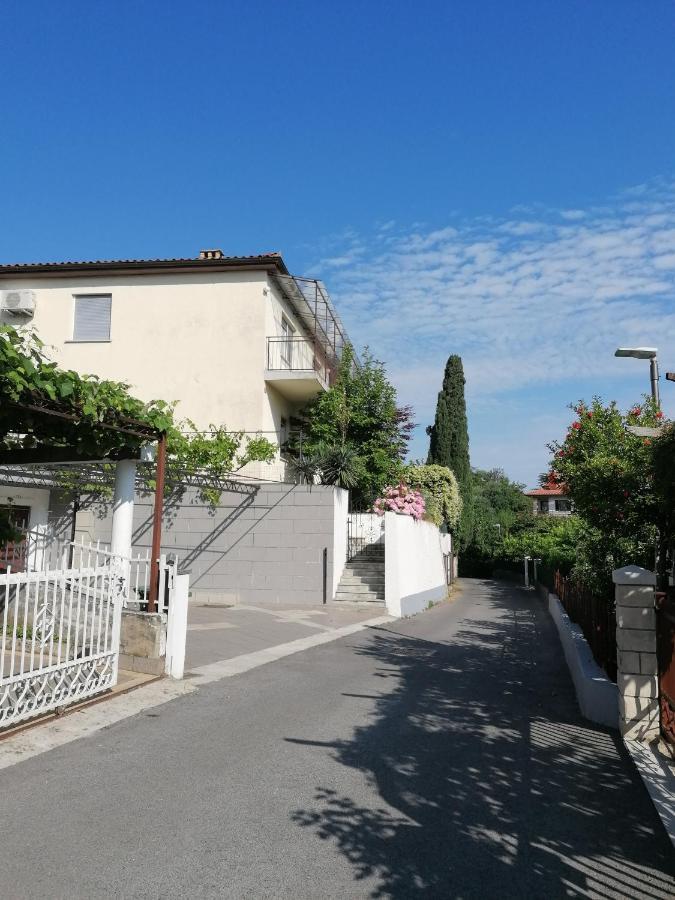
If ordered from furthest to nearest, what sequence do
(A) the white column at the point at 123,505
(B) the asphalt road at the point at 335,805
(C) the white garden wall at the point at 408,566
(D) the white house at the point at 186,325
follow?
(D) the white house at the point at 186,325, (C) the white garden wall at the point at 408,566, (A) the white column at the point at 123,505, (B) the asphalt road at the point at 335,805

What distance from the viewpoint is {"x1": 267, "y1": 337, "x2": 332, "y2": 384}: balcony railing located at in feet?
60.7

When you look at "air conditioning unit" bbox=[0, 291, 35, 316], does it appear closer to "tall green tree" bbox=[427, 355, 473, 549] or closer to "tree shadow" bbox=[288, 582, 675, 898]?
"tree shadow" bbox=[288, 582, 675, 898]

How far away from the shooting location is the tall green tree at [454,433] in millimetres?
33344

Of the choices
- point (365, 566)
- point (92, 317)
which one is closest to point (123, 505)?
point (365, 566)

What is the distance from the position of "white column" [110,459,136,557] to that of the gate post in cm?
594

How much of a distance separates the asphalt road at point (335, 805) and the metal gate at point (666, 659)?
0.51 metres

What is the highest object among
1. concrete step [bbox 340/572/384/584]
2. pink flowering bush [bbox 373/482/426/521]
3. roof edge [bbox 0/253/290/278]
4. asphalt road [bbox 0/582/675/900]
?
roof edge [bbox 0/253/290/278]

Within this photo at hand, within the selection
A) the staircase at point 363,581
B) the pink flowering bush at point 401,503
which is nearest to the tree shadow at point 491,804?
the staircase at point 363,581

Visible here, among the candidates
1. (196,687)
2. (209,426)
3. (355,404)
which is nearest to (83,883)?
(196,687)

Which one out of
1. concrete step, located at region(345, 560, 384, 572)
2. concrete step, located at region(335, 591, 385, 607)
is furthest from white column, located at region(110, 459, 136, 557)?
concrete step, located at region(345, 560, 384, 572)

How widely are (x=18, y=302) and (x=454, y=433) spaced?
21347 mm

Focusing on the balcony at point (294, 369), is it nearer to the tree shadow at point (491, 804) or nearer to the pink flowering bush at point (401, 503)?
the pink flowering bush at point (401, 503)

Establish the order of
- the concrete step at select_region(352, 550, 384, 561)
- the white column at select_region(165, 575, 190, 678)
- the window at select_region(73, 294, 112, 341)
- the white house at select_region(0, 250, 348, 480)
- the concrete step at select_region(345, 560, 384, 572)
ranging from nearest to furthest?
the white column at select_region(165, 575, 190, 678), the concrete step at select_region(345, 560, 384, 572), the white house at select_region(0, 250, 348, 480), the concrete step at select_region(352, 550, 384, 561), the window at select_region(73, 294, 112, 341)

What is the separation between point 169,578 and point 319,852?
4.89 metres
